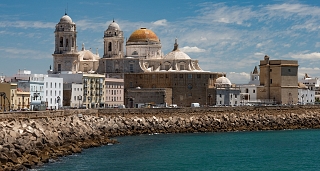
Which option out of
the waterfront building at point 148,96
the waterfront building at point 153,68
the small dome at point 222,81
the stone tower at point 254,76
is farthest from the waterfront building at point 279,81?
the stone tower at point 254,76

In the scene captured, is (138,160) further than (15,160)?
Yes

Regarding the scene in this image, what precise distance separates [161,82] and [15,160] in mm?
55096

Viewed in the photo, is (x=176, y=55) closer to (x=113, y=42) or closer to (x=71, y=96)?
(x=113, y=42)

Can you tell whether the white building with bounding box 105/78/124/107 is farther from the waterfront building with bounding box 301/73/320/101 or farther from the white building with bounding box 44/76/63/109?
the waterfront building with bounding box 301/73/320/101

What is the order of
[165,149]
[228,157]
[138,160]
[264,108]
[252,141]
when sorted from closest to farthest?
[138,160]
[228,157]
[165,149]
[252,141]
[264,108]

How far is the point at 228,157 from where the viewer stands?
46812mm

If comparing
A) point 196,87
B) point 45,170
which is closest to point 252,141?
point 45,170

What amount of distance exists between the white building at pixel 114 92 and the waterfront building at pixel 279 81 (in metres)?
19.6

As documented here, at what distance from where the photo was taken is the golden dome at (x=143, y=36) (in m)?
102

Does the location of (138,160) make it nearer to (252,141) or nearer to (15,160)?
(15,160)

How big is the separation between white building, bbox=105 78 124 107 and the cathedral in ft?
5.34

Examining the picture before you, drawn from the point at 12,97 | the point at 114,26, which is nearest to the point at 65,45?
the point at 114,26

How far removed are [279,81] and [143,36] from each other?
69.9 feet

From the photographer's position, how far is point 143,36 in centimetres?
10269
